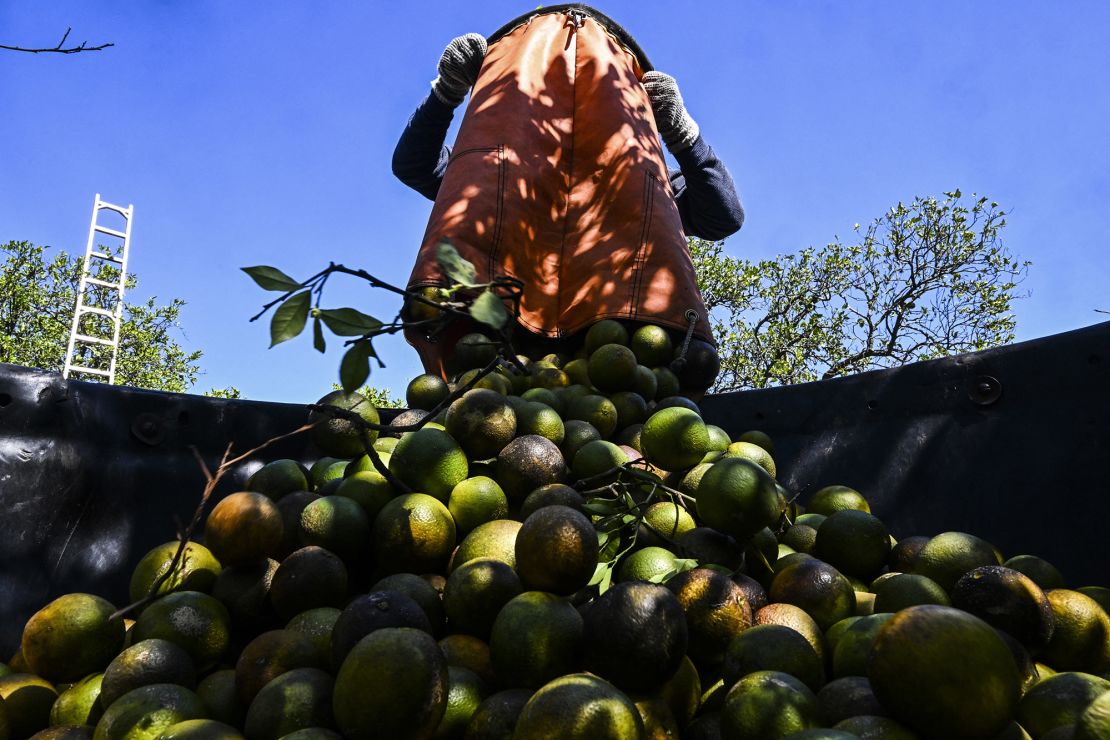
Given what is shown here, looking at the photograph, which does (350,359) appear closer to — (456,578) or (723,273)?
(456,578)

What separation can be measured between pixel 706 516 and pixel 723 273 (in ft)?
44.3

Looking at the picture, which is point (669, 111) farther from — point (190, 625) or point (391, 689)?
point (391, 689)

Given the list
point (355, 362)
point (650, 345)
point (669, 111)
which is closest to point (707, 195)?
point (669, 111)

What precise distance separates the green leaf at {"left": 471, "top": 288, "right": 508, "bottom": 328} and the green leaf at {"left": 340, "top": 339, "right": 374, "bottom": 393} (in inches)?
14.7

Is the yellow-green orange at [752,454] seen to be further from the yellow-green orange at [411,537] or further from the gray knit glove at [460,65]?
the gray knit glove at [460,65]

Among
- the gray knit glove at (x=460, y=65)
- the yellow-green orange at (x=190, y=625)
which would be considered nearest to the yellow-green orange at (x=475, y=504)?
the yellow-green orange at (x=190, y=625)

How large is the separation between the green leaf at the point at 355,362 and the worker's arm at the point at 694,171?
3.89 meters

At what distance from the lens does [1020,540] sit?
2.75 metres

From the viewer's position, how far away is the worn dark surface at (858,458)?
255 centimetres

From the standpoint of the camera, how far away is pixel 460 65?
480 centimetres

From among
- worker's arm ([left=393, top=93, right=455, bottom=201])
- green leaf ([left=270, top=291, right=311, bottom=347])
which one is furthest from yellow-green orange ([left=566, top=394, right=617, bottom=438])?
worker's arm ([left=393, top=93, right=455, bottom=201])

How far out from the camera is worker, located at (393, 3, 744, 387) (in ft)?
12.3

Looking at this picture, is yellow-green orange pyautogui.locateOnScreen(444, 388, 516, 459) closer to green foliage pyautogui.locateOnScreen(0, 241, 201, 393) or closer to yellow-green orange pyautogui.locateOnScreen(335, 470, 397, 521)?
yellow-green orange pyautogui.locateOnScreen(335, 470, 397, 521)

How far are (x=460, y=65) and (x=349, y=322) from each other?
380cm
